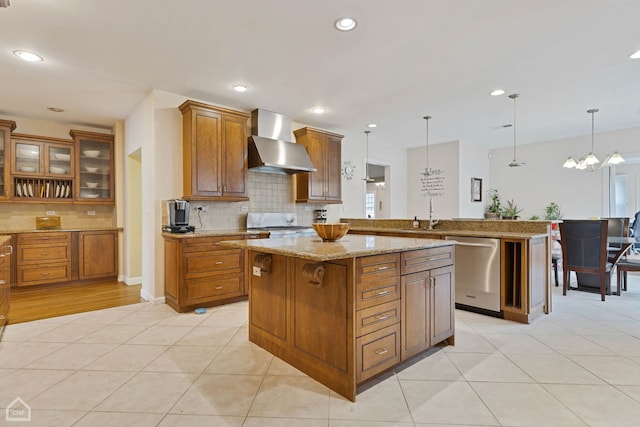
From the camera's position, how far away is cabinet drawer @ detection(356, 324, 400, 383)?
6.26 feet

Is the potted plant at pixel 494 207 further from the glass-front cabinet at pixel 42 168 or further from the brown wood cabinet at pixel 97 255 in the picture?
the glass-front cabinet at pixel 42 168

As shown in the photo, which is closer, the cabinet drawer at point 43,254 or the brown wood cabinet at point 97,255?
the cabinet drawer at point 43,254

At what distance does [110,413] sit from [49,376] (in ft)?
2.53

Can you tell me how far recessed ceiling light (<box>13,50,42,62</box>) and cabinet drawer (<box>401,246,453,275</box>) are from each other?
3.70 meters

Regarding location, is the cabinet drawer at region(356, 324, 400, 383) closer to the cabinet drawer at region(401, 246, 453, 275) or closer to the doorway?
the cabinet drawer at region(401, 246, 453, 275)

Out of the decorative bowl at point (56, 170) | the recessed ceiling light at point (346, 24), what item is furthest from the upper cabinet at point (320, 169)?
the decorative bowl at point (56, 170)

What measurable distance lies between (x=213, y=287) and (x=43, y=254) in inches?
111

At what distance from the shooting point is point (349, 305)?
1.87 metres

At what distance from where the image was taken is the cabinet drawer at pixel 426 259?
223 cm

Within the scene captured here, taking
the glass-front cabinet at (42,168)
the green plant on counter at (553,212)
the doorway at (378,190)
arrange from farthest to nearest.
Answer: the doorway at (378,190), the green plant on counter at (553,212), the glass-front cabinet at (42,168)

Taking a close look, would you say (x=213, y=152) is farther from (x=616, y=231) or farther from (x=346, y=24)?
(x=616, y=231)

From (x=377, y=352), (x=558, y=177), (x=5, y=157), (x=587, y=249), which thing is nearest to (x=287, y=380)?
(x=377, y=352)

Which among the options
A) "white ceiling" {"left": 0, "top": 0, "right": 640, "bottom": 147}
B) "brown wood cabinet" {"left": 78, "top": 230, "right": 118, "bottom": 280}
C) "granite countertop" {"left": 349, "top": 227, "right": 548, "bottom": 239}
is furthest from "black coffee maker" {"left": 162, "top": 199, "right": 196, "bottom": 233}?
"granite countertop" {"left": 349, "top": 227, "right": 548, "bottom": 239}

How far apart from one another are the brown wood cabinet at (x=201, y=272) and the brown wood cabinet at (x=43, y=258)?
2046 millimetres
